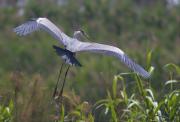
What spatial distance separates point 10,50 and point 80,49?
24.0 ft

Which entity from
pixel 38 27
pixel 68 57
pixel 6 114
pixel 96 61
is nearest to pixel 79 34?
pixel 38 27

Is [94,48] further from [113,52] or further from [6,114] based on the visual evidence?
[6,114]

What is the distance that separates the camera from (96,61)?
930 cm

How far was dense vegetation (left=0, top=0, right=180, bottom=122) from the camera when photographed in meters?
4.12

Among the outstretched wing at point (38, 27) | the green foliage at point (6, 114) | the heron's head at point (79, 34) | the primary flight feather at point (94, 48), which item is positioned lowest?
the green foliage at point (6, 114)

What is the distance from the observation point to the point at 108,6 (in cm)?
1269

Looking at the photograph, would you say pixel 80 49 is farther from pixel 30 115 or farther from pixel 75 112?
pixel 30 115

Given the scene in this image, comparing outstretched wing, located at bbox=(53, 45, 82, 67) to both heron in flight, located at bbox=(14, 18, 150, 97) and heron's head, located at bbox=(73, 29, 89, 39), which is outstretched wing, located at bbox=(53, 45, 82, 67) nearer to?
heron in flight, located at bbox=(14, 18, 150, 97)

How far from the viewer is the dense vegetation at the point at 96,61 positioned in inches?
162

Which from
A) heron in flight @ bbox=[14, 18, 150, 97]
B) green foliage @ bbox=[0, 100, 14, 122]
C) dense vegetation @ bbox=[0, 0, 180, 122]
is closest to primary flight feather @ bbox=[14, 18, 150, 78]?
heron in flight @ bbox=[14, 18, 150, 97]

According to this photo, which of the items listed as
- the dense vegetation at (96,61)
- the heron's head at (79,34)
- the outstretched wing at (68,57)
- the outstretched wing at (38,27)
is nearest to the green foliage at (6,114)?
the dense vegetation at (96,61)

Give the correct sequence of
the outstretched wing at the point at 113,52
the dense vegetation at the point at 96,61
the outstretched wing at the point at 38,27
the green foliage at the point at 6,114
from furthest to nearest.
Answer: the dense vegetation at the point at 96,61 → the green foliage at the point at 6,114 → the outstretched wing at the point at 38,27 → the outstretched wing at the point at 113,52

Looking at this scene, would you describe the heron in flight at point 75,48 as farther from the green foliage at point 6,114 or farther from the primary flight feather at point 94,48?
the green foliage at point 6,114

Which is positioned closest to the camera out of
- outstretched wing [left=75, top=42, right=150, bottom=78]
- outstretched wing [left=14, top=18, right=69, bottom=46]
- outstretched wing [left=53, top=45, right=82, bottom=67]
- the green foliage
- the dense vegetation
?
outstretched wing [left=53, top=45, right=82, bottom=67]
